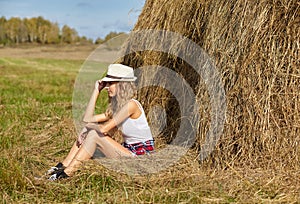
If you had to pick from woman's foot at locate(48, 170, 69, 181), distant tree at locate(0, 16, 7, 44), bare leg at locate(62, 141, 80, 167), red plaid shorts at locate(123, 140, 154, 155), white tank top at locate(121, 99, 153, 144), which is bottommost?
woman's foot at locate(48, 170, 69, 181)

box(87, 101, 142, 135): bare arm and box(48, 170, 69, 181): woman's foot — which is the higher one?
box(87, 101, 142, 135): bare arm

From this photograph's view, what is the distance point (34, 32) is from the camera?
7938 centimetres

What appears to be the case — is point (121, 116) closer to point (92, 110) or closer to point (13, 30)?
point (92, 110)

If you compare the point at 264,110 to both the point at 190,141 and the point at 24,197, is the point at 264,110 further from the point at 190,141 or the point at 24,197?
the point at 24,197

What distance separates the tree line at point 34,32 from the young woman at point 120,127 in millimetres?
71918

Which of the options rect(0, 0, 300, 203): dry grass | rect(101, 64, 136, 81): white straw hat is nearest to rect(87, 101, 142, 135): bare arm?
rect(101, 64, 136, 81): white straw hat

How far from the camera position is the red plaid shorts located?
194 inches

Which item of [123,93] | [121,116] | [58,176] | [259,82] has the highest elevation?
[259,82]

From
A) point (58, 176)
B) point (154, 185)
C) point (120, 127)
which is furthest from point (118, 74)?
point (154, 185)

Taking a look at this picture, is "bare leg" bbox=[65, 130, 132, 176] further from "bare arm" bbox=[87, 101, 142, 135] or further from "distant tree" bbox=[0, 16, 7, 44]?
"distant tree" bbox=[0, 16, 7, 44]

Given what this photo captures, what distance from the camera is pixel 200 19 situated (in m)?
5.21

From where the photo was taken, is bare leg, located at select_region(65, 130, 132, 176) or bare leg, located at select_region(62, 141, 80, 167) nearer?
bare leg, located at select_region(65, 130, 132, 176)

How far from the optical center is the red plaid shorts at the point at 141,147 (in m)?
4.93

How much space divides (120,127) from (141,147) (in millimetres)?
319
